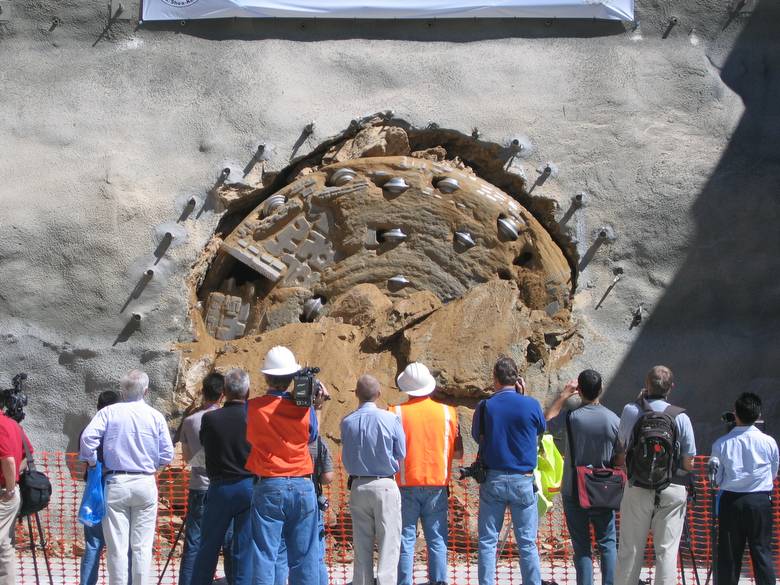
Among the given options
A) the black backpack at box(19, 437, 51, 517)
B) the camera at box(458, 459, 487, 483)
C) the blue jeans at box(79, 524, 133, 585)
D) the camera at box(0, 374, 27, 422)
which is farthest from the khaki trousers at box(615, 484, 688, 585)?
the camera at box(0, 374, 27, 422)

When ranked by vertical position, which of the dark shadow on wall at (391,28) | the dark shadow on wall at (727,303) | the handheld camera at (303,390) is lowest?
the handheld camera at (303,390)

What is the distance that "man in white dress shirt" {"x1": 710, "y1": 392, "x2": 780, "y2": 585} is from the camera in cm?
624

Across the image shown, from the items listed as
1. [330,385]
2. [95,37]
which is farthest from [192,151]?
[330,385]

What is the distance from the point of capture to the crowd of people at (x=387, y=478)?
586 centimetres

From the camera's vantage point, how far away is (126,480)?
241 inches

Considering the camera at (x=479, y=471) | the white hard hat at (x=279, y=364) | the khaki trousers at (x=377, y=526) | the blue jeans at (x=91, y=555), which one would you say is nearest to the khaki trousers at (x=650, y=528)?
the camera at (x=479, y=471)

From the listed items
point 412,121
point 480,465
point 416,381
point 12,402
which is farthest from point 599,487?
point 412,121

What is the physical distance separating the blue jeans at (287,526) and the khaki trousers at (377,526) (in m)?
0.34

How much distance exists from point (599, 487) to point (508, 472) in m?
0.54

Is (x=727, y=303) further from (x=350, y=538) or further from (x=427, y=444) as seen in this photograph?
(x=427, y=444)

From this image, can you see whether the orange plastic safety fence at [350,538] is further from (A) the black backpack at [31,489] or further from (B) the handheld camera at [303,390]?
(B) the handheld camera at [303,390]

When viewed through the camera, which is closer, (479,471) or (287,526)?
(287,526)

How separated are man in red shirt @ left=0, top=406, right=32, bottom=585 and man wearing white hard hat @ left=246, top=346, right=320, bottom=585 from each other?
139cm

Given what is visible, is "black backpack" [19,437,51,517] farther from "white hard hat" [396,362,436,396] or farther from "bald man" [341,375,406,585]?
"white hard hat" [396,362,436,396]
